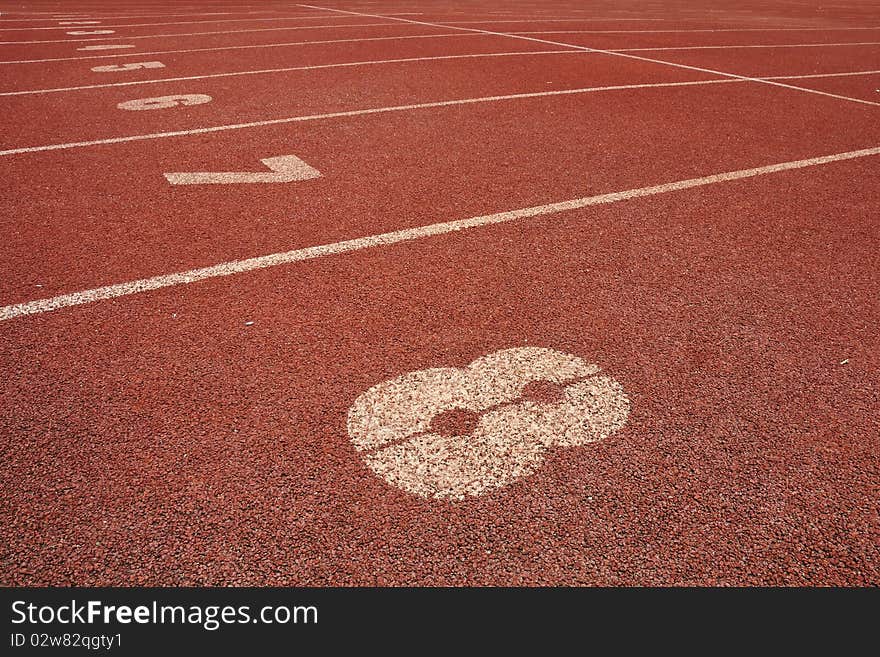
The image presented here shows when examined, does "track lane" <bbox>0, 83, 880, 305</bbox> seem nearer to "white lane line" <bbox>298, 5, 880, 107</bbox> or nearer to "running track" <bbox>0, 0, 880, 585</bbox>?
"running track" <bbox>0, 0, 880, 585</bbox>

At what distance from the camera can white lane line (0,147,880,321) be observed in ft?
12.0

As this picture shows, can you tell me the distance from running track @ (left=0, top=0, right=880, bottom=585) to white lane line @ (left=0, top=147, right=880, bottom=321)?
2 cm

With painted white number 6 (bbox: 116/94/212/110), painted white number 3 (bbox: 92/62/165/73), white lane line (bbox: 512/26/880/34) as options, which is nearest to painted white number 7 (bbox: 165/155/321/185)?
painted white number 6 (bbox: 116/94/212/110)

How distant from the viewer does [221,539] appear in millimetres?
2318

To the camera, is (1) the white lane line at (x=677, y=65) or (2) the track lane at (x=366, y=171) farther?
(1) the white lane line at (x=677, y=65)

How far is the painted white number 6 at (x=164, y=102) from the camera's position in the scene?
7.66 metres

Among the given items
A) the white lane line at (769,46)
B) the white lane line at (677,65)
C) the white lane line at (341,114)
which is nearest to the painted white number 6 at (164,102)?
the white lane line at (341,114)

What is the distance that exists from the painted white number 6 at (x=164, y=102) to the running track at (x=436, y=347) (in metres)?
0.44

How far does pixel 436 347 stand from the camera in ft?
10.8

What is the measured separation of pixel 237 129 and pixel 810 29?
15.2 m

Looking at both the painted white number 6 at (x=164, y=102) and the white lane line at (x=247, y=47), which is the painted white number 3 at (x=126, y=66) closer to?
the white lane line at (x=247, y=47)

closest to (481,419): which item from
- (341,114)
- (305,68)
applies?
(341,114)

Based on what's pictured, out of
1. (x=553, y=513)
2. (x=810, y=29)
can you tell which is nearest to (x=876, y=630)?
(x=553, y=513)

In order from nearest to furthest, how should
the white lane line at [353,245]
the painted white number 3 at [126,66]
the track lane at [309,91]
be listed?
1. the white lane line at [353,245]
2. the track lane at [309,91]
3. the painted white number 3 at [126,66]
